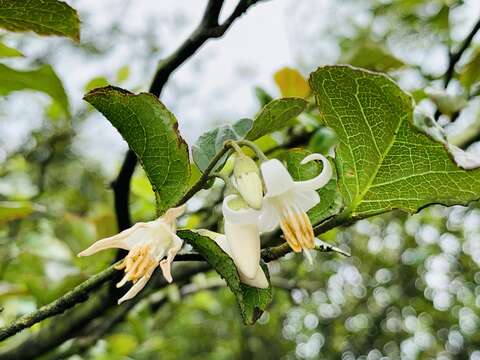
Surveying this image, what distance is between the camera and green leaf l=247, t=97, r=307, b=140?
0.39 metres

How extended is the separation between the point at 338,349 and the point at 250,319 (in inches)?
261

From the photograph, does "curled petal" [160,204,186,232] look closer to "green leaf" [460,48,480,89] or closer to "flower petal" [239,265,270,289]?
"flower petal" [239,265,270,289]

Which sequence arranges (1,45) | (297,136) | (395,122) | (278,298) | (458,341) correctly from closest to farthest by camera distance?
(395,122), (1,45), (297,136), (278,298), (458,341)

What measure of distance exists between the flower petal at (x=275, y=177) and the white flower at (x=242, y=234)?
0.02 metres

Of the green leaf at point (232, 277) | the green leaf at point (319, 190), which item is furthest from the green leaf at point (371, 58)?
the green leaf at point (232, 277)

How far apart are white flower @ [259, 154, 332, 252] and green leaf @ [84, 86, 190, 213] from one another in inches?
2.3

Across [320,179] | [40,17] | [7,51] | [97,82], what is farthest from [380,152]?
[97,82]

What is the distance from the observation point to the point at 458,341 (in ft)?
21.6

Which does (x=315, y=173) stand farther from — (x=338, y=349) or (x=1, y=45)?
(x=338, y=349)

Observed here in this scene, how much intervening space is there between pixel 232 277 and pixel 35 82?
0.46 meters

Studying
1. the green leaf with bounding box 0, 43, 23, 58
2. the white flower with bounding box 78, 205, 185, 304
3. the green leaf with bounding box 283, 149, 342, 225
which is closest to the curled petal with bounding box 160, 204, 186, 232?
the white flower with bounding box 78, 205, 185, 304

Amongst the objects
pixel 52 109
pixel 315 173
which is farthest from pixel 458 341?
pixel 315 173

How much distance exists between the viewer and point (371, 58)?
895mm

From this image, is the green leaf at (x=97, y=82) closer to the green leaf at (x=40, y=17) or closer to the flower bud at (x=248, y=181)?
the green leaf at (x=40, y=17)
